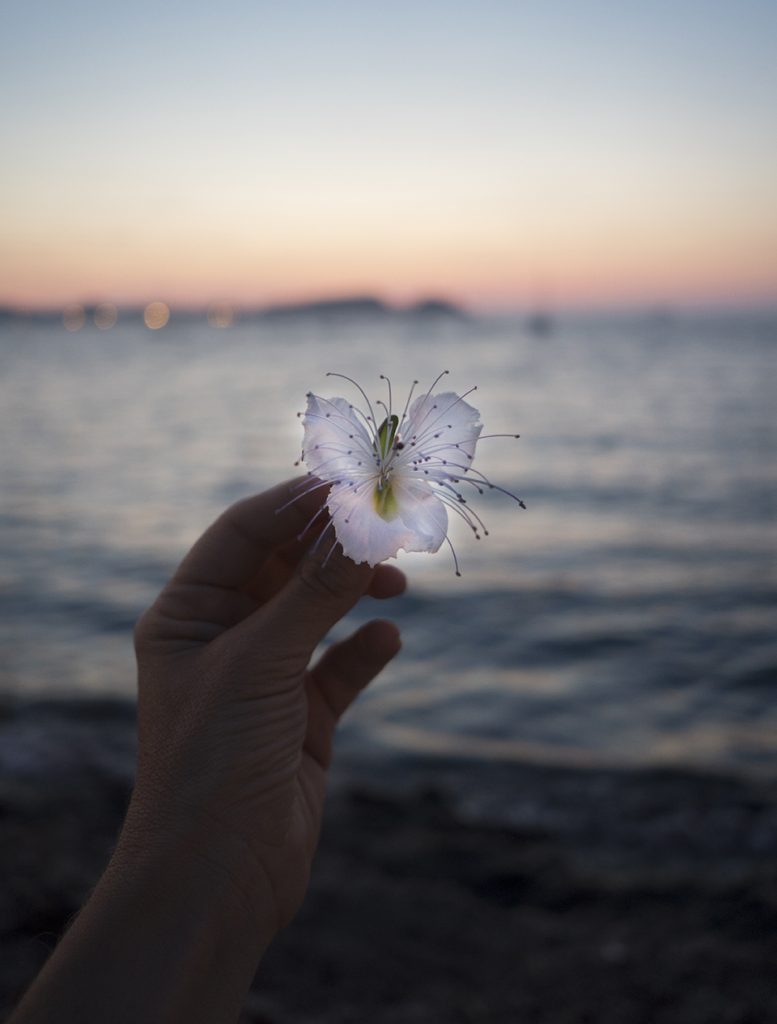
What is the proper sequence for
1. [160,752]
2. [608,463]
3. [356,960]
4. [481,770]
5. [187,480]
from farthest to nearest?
[608,463], [187,480], [481,770], [356,960], [160,752]

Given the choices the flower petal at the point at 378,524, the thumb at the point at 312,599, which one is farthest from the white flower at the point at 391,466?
the thumb at the point at 312,599

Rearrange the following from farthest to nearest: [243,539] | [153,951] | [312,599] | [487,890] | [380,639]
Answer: [487,890]
[380,639]
[243,539]
[312,599]
[153,951]

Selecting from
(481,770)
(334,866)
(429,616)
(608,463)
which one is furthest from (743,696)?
(608,463)

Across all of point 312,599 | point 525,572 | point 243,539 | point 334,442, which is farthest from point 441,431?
point 525,572

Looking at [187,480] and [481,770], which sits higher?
[187,480]

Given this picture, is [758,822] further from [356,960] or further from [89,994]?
[89,994]

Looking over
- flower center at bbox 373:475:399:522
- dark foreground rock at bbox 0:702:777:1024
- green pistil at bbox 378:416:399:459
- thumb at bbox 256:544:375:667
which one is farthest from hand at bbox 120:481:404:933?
dark foreground rock at bbox 0:702:777:1024

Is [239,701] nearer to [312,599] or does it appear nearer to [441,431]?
[312,599]

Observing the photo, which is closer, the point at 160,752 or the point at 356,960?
the point at 160,752
